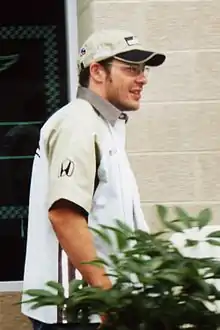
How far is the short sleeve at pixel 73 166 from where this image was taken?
13.5 feet

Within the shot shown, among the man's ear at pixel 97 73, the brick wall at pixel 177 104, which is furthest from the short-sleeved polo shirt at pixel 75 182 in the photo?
the brick wall at pixel 177 104

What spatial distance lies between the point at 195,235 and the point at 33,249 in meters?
A: 1.45

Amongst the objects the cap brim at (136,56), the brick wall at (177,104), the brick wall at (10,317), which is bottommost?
the brick wall at (10,317)

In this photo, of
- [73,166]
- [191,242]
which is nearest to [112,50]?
[73,166]

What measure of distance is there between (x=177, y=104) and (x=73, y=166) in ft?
6.94

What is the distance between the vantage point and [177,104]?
616cm

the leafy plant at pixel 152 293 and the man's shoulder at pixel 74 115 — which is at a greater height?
the leafy plant at pixel 152 293

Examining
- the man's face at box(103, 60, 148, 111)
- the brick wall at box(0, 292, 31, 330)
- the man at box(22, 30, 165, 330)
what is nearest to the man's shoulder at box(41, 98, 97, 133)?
the man at box(22, 30, 165, 330)

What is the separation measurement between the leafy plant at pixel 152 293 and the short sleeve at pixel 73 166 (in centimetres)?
130

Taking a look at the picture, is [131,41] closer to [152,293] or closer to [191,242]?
[191,242]

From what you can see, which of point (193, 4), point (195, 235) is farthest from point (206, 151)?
point (195, 235)

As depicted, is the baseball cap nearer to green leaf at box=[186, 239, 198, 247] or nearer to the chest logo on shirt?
the chest logo on shirt

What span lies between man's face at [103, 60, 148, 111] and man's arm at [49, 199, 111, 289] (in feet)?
1.71

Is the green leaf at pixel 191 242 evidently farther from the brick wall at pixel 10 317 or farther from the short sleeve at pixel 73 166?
the brick wall at pixel 10 317
